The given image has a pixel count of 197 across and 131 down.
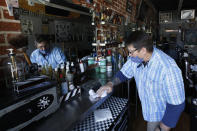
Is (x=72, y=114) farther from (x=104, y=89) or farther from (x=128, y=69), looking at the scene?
(x=128, y=69)

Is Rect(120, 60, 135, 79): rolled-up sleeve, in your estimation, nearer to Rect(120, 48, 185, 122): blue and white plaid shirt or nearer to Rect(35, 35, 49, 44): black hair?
Rect(120, 48, 185, 122): blue and white plaid shirt

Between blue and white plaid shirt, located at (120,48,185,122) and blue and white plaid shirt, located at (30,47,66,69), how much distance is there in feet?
3.15

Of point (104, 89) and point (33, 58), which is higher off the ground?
point (33, 58)

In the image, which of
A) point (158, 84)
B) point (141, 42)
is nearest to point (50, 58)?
point (141, 42)

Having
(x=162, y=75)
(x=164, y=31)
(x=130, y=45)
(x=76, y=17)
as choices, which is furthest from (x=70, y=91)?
(x=164, y=31)

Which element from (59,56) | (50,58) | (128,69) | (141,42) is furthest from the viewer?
(128,69)

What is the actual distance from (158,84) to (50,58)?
50.4 inches

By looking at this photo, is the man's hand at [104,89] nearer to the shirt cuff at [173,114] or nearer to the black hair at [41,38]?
the shirt cuff at [173,114]

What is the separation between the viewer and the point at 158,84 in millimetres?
1456

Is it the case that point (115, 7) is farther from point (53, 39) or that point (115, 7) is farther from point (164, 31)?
point (164, 31)

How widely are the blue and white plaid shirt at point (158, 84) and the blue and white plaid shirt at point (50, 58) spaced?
0.96 metres

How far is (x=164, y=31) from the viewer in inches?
363

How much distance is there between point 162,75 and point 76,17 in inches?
56.8

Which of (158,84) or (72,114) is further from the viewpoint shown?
(158,84)
